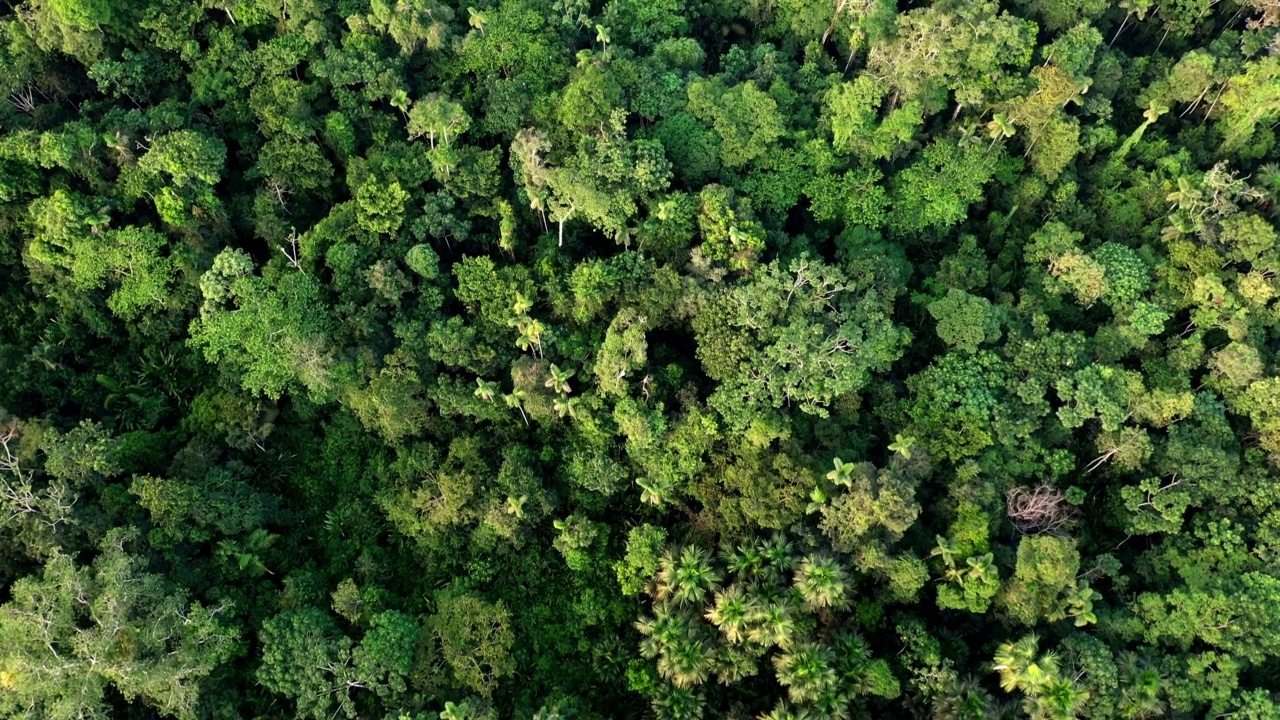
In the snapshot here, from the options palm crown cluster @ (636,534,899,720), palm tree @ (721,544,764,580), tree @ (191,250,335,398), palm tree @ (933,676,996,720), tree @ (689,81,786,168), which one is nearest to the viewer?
palm tree @ (933,676,996,720)

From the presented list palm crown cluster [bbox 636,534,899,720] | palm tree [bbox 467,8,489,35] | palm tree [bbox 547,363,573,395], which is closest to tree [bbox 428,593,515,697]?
palm crown cluster [bbox 636,534,899,720]

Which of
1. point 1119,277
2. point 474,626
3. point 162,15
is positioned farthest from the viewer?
point 162,15

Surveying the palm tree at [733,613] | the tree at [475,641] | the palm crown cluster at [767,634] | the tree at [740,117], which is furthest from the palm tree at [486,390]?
the tree at [740,117]

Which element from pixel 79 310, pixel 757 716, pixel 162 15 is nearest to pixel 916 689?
pixel 757 716

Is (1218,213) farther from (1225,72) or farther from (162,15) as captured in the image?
(162,15)

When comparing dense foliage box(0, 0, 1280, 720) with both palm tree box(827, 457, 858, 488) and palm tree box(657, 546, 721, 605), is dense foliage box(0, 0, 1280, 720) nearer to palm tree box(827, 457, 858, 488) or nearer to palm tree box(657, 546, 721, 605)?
palm tree box(657, 546, 721, 605)

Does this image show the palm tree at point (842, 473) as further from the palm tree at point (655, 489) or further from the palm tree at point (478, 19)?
the palm tree at point (478, 19)

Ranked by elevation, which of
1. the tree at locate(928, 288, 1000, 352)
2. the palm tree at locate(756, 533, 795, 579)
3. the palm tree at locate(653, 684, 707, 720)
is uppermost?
the tree at locate(928, 288, 1000, 352)
